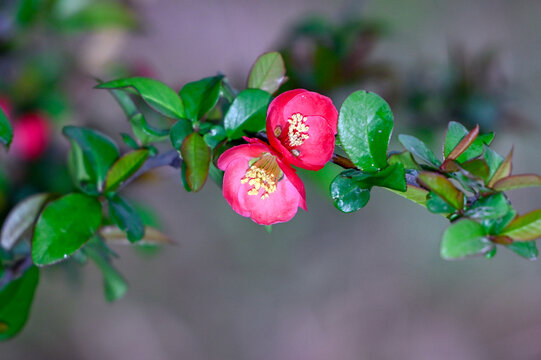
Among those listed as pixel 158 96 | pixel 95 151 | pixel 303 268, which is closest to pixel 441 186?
pixel 158 96

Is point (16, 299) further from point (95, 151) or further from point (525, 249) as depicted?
point (525, 249)

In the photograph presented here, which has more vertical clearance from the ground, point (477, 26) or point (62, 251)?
point (62, 251)

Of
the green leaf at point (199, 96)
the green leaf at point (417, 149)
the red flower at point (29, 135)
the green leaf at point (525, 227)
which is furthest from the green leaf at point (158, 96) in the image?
the red flower at point (29, 135)

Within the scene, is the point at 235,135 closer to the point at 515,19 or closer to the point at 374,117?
the point at 374,117

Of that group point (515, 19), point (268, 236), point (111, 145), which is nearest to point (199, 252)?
point (268, 236)

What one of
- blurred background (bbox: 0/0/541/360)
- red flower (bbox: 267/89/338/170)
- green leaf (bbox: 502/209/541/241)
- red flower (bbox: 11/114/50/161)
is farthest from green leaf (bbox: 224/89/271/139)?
blurred background (bbox: 0/0/541/360)

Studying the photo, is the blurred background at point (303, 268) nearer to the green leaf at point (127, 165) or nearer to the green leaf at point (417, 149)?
the green leaf at point (127, 165)
